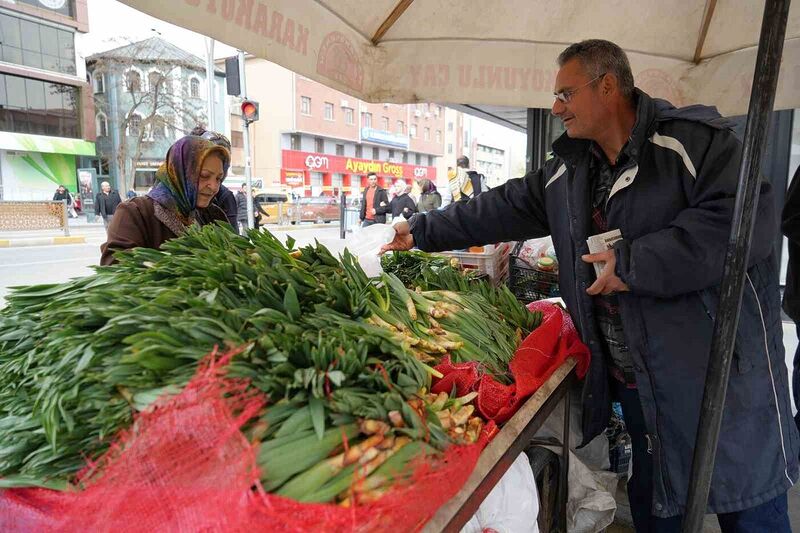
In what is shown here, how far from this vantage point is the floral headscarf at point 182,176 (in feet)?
8.27

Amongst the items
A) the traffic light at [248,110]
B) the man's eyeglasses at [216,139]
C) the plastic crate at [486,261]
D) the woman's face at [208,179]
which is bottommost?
the plastic crate at [486,261]

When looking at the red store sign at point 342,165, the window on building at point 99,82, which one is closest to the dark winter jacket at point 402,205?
the red store sign at point 342,165

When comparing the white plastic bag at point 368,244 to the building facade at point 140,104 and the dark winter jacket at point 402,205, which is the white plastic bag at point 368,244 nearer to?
the dark winter jacket at point 402,205

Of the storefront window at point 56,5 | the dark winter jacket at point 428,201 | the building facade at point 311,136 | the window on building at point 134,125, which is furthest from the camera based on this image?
the building facade at point 311,136

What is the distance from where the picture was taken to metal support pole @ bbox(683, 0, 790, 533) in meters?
1.19

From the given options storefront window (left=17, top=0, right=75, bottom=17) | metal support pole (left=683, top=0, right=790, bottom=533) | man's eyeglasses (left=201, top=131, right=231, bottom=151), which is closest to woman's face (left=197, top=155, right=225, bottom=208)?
man's eyeglasses (left=201, top=131, right=231, bottom=151)

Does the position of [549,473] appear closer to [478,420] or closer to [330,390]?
[478,420]

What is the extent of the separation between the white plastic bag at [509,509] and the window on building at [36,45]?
31554mm

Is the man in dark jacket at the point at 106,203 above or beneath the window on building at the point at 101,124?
beneath

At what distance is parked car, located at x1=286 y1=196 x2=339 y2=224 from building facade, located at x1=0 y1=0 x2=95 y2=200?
13.2 metres

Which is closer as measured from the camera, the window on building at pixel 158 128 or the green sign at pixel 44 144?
the green sign at pixel 44 144

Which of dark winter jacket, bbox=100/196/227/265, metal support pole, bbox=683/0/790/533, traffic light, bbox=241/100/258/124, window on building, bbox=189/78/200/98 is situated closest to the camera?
metal support pole, bbox=683/0/790/533

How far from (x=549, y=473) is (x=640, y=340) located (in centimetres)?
75

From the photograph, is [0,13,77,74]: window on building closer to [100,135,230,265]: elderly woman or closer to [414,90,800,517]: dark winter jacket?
[100,135,230,265]: elderly woman
